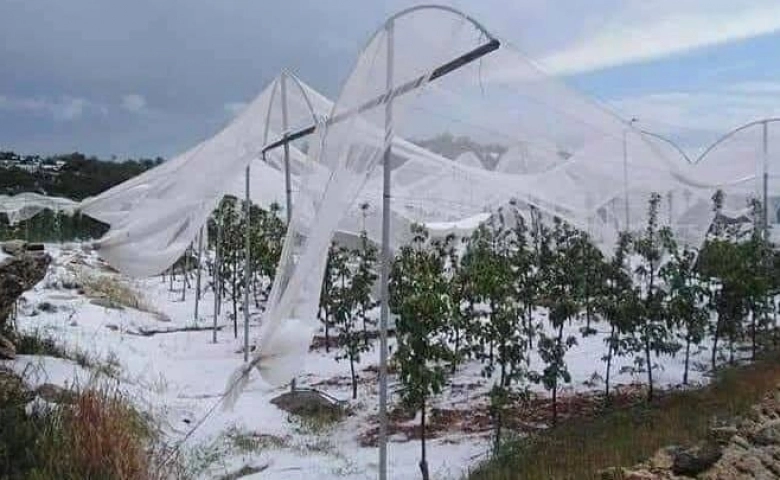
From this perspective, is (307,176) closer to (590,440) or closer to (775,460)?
(590,440)

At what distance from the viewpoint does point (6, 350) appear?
19.0ft

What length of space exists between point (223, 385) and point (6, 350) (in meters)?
1.90

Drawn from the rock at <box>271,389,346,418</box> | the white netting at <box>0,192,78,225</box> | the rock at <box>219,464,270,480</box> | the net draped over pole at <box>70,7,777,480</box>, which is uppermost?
the white netting at <box>0,192,78,225</box>

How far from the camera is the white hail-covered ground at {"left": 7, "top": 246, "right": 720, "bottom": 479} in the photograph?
4906mm

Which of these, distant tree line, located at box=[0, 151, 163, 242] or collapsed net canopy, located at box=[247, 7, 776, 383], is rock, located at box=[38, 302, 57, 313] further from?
distant tree line, located at box=[0, 151, 163, 242]

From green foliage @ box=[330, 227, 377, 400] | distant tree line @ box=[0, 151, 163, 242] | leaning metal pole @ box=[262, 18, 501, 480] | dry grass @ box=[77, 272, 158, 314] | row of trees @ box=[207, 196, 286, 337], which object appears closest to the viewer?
leaning metal pole @ box=[262, 18, 501, 480]

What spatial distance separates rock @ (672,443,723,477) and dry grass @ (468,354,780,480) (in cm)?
36

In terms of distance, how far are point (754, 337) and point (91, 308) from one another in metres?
7.49

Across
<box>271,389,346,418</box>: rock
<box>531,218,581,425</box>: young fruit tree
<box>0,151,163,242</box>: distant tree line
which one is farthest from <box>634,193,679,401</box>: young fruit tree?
<box>0,151,163,242</box>: distant tree line

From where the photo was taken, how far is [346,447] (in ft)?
17.2

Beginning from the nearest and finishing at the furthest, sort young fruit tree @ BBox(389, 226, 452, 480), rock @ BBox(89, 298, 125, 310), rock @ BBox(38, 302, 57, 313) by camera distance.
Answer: young fruit tree @ BBox(389, 226, 452, 480), rock @ BBox(38, 302, 57, 313), rock @ BBox(89, 298, 125, 310)

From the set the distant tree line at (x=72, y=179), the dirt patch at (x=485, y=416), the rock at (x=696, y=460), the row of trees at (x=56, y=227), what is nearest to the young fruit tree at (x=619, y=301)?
the dirt patch at (x=485, y=416)

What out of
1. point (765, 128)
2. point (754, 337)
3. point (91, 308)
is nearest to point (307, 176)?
point (754, 337)

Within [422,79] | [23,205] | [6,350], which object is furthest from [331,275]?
[23,205]
